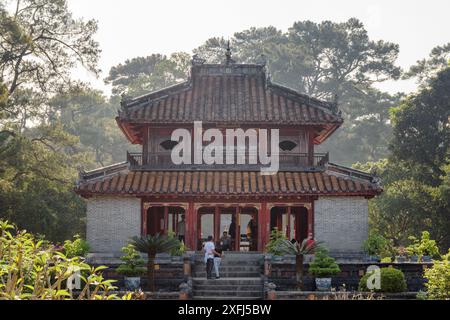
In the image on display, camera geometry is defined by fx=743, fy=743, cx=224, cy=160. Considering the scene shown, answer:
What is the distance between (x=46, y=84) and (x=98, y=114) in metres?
33.9

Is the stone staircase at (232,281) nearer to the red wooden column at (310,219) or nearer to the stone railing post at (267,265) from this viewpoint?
the stone railing post at (267,265)

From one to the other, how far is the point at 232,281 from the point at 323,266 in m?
2.94

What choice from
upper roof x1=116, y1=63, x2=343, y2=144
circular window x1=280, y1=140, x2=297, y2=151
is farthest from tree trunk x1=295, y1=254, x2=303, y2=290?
circular window x1=280, y1=140, x2=297, y2=151

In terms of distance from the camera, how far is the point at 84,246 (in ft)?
86.8

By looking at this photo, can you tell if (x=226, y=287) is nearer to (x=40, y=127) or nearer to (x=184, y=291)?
(x=184, y=291)

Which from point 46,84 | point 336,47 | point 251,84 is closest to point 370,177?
point 251,84

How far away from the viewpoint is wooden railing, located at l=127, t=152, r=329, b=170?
94.8 ft

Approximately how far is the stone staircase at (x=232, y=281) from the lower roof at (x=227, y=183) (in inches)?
106

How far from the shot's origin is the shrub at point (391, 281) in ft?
72.3

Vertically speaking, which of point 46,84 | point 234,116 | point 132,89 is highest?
point 132,89

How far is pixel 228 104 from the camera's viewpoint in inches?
1179

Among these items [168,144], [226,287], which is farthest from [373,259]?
[168,144]

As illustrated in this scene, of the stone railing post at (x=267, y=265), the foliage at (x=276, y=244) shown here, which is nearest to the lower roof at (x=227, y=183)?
the foliage at (x=276, y=244)
